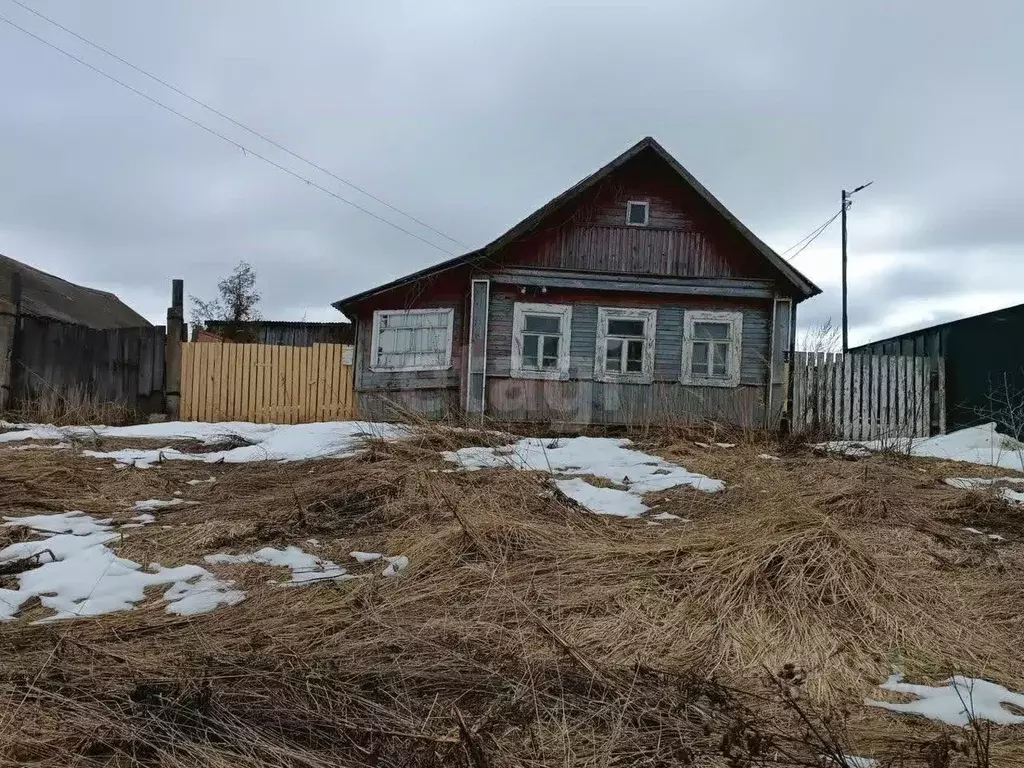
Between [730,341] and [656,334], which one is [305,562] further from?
[730,341]

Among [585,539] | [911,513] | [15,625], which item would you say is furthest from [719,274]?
[15,625]

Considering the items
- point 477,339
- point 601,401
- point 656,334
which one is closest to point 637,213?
point 656,334

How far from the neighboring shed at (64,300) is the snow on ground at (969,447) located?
1666 centimetres

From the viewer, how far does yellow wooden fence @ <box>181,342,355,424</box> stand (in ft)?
39.7

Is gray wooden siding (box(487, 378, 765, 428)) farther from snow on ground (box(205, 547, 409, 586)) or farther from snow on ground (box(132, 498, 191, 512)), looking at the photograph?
snow on ground (box(205, 547, 409, 586))

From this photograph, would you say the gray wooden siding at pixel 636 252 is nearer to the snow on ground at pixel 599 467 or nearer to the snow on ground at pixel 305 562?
the snow on ground at pixel 599 467

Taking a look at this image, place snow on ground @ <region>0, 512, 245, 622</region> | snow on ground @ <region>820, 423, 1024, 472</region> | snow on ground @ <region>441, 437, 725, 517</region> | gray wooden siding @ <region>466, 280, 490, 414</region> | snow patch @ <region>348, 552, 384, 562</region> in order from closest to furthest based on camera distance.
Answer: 1. snow on ground @ <region>0, 512, 245, 622</region>
2. snow patch @ <region>348, 552, 384, 562</region>
3. snow on ground @ <region>441, 437, 725, 517</region>
4. snow on ground @ <region>820, 423, 1024, 472</region>
5. gray wooden siding @ <region>466, 280, 490, 414</region>

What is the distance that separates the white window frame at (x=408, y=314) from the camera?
39.8ft

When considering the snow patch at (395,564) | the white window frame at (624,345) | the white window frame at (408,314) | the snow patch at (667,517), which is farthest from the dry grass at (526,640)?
the white window frame at (408,314)

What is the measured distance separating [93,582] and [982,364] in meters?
12.4

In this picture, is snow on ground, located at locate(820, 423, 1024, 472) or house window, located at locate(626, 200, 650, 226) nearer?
snow on ground, located at locate(820, 423, 1024, 472)

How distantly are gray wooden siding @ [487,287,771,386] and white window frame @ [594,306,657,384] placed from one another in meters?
0.08

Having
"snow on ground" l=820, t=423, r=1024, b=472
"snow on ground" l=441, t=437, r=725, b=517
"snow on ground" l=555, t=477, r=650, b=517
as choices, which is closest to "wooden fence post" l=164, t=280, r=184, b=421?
"snow on ground" l=441, t=437, r=725, b=517

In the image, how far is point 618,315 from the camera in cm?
1196
